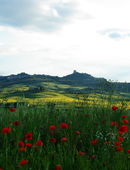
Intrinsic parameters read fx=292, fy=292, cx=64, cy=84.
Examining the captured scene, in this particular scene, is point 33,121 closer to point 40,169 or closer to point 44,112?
point 44,112

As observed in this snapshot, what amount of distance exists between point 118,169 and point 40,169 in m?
1.11

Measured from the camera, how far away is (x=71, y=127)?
6.29 metres

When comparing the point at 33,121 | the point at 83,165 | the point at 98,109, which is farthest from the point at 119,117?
the point at 83,165

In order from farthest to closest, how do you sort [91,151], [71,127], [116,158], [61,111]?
[61,111] → [71,127] → [91,151] → [116,158]

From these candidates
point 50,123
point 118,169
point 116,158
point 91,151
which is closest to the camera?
point 118,169

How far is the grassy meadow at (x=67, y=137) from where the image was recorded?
439 cm

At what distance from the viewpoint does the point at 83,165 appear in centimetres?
410

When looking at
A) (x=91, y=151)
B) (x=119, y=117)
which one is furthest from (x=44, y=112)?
(x=91, y=151)

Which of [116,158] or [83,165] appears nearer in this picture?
[83,165]

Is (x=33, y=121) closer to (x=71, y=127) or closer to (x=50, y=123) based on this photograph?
(x=50, y=123)

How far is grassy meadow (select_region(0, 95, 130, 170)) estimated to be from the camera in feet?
14.4

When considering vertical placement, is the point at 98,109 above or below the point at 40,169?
above

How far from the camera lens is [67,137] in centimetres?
570

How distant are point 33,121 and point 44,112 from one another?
3.42ft
